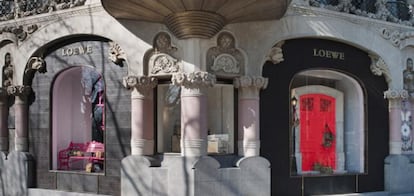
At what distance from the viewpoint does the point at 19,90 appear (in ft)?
46.2

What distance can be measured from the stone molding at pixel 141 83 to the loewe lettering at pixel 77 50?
5.09 feet

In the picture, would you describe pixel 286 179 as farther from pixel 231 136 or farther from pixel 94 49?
pixel 94 49

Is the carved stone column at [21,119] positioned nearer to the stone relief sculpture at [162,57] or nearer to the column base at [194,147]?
the stone relief sculpture at [162,57]

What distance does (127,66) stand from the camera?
12734 millimetres

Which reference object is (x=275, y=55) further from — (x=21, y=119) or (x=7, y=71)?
(x=7, y=71)

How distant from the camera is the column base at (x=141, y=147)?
1239 cm

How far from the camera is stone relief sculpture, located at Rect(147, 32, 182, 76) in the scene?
1230 cm

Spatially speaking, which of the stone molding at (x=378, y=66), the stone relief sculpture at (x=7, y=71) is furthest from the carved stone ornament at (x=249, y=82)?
the stone relief sculpture at (x=7, y=71)

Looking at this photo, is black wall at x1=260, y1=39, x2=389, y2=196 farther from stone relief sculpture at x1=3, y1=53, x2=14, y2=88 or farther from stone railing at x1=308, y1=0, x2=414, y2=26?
stone relief sculpture at x1=3, y1=53, x2=14, y2=88

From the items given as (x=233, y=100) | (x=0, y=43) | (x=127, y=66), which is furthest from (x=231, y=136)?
(x=0, y=43)

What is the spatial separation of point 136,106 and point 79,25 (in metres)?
2.63

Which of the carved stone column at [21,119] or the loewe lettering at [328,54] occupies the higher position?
the loewe lettering at [328,54]

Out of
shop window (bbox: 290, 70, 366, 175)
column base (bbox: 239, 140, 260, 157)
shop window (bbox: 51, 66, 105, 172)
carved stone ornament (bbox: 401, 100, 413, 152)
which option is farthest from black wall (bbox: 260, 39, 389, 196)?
shop window (bbox: 51, 66, 105, 172)

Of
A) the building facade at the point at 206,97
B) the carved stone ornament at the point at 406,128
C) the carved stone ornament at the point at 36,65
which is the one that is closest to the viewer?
the building facade at the point at 206,97
